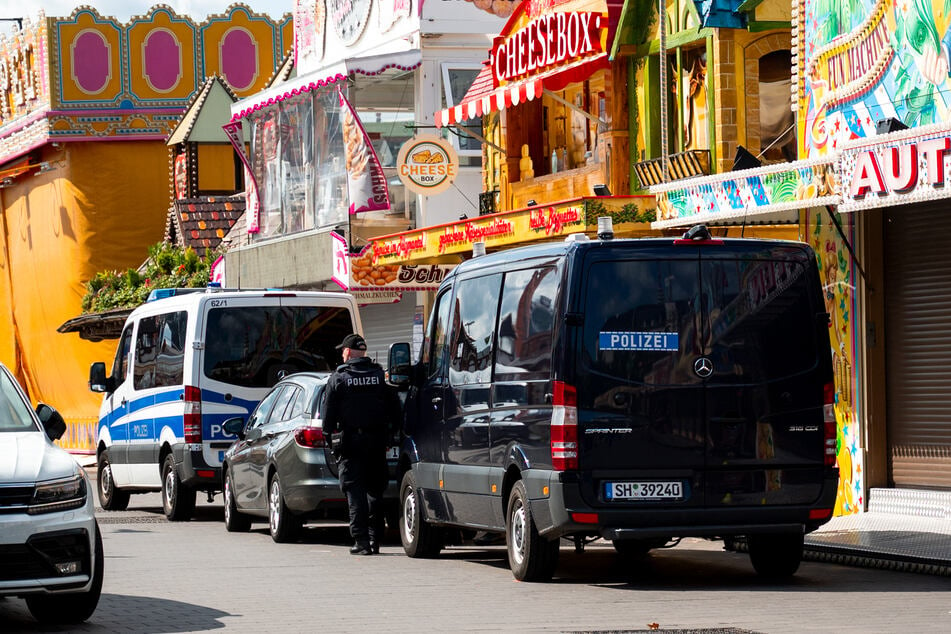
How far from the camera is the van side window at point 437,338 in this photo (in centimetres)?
1465

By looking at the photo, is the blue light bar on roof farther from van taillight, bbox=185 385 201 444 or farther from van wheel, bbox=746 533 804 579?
van wheel, bbox=746 533 804 579

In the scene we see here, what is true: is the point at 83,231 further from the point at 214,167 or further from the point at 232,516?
the point at 232,516

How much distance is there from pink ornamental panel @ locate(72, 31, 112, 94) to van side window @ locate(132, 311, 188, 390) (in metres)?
29.3

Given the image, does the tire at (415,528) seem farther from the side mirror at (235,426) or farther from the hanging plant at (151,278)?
the hanging plant at (151,278)

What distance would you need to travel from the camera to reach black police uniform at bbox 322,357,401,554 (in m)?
15.5


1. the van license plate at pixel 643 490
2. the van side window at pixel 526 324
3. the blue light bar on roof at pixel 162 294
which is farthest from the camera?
the blue light bar on roof at pixel 162 294

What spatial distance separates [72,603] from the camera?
10977 mm

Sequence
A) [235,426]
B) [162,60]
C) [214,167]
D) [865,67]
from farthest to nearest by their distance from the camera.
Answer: [162,60] < [214,167] < [235,426] < [865,67]

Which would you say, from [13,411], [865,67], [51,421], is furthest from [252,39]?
[13,411]

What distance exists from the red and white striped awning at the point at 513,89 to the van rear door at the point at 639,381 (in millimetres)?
11374

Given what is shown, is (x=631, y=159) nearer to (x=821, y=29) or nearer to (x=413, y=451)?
(x=821, y=29)

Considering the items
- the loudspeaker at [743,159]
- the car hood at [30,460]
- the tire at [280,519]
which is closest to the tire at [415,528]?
the tire at [280,519]

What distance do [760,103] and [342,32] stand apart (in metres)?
15.2

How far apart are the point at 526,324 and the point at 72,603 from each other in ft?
12.4
